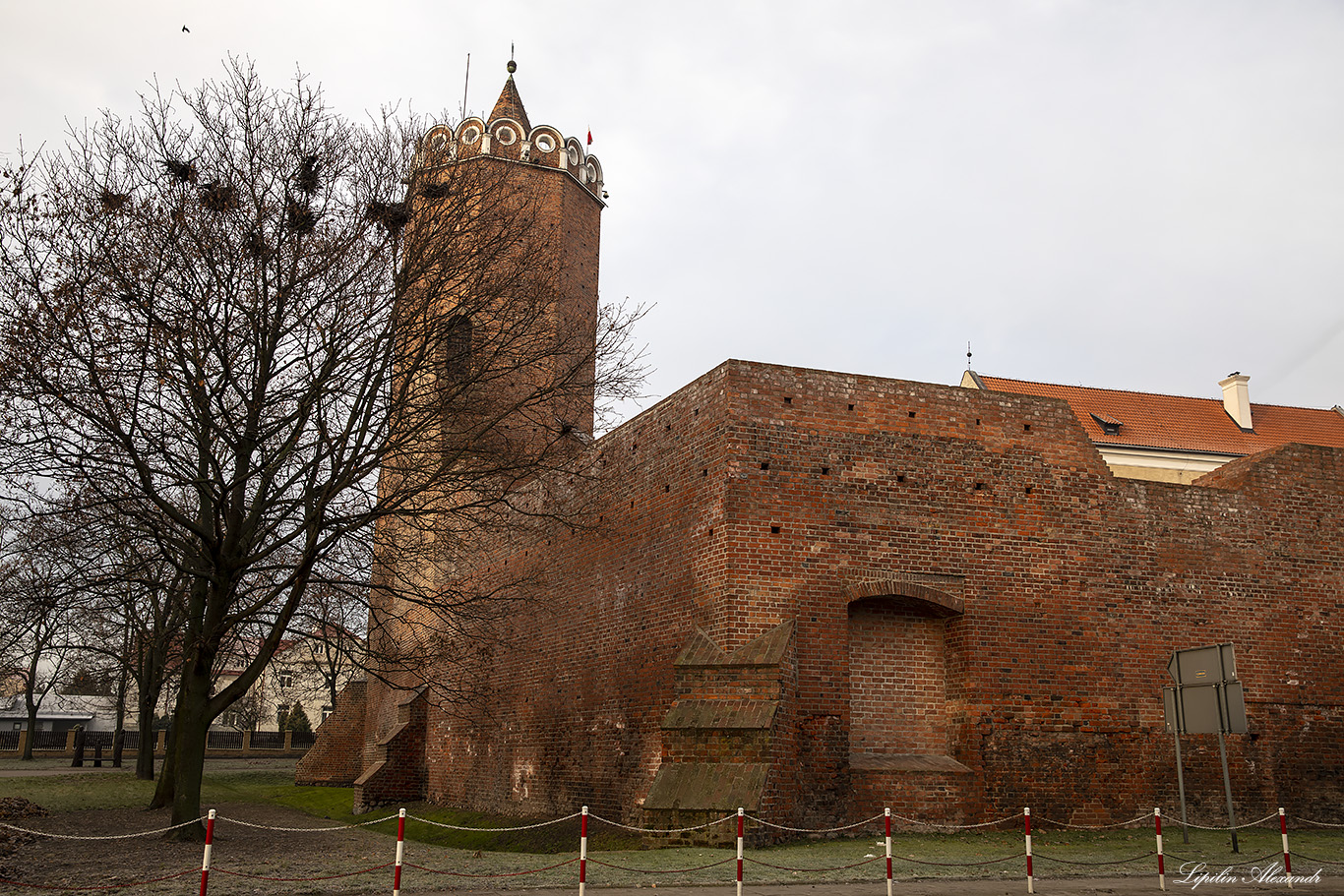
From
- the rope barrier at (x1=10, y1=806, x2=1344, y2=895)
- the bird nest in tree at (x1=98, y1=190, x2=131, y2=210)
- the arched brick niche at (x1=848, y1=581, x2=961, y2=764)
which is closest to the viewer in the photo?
the rope barrier at (x1=10, y1=806, x2=1344, y2=895)

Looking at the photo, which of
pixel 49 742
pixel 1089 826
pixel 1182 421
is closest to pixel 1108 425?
pixel 1182 421

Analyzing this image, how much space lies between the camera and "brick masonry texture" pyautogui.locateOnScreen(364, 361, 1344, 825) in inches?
497

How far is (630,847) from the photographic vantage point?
40.7ft

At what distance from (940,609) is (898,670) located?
977mm

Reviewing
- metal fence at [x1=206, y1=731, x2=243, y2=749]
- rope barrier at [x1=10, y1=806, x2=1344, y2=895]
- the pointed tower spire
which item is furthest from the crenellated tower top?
metal fence at [x1=206, y1=731, x2=243, y2=749]

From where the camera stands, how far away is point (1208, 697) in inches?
455

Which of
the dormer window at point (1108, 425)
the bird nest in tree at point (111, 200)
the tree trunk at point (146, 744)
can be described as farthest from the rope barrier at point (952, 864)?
the dormer window at point (1108, 425)

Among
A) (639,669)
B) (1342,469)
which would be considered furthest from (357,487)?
(1342,469)

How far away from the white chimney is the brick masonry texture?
20171 mm

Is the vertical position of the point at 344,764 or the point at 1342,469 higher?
the point at 1342,469

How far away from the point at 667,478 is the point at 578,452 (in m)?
3.19

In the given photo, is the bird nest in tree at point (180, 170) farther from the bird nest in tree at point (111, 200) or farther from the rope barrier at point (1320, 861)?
the rope barrier at point (1320, 861)

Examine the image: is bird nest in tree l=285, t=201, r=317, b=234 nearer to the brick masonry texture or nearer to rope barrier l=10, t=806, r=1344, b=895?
the brick masonry texture

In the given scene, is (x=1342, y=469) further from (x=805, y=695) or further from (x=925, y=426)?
(x=805, y=695)
